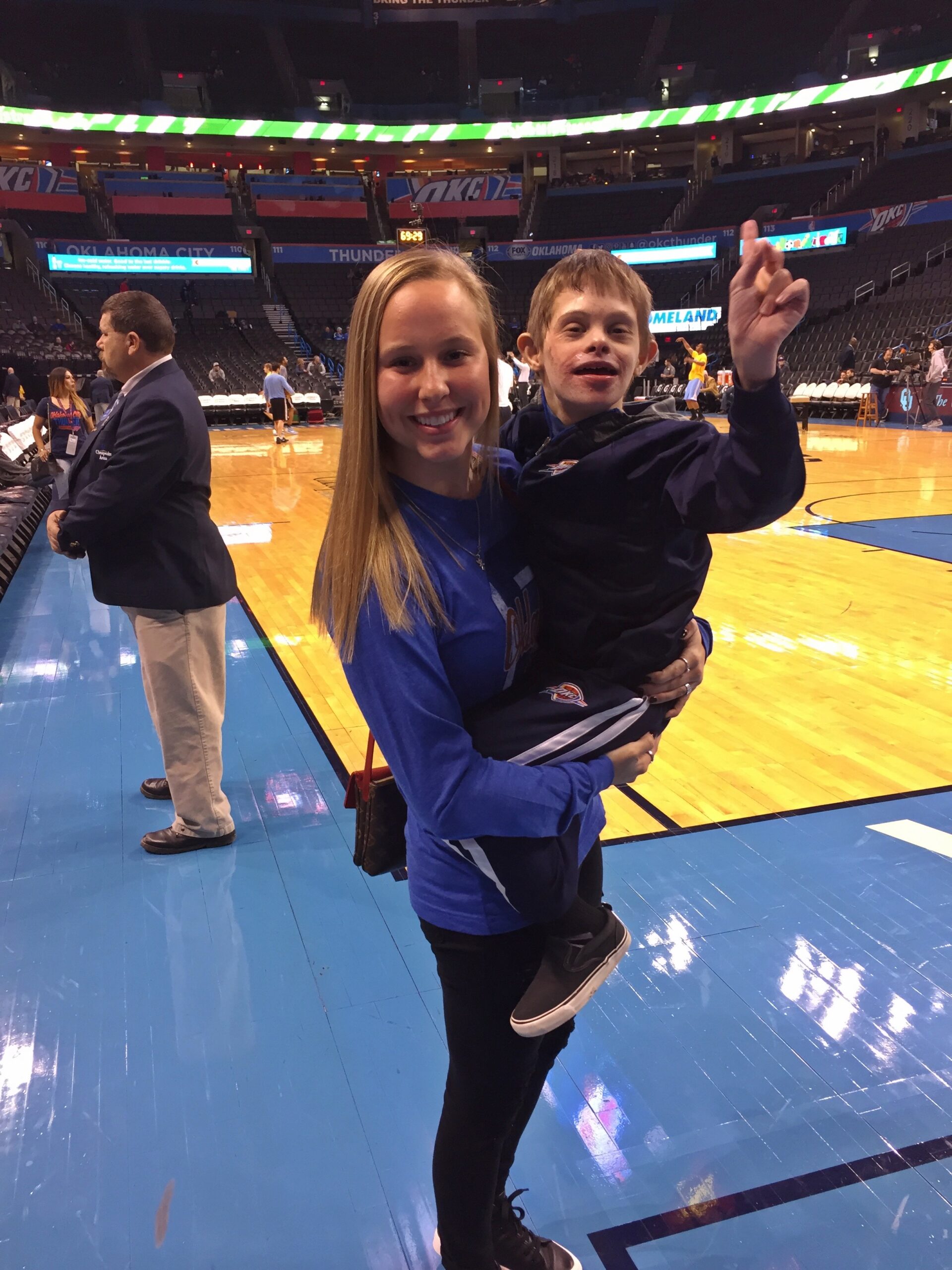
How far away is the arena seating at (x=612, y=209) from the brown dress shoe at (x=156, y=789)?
3102 centimetres

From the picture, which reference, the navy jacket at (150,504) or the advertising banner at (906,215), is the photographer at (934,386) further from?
the navy jacket at (150,504)

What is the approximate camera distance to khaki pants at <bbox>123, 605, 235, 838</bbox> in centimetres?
293

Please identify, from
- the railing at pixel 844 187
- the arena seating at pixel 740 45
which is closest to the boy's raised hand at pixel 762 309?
the railing at pixel 844 187

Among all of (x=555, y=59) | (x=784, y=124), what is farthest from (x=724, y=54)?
(x=555, y=59)

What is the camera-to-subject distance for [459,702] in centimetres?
117

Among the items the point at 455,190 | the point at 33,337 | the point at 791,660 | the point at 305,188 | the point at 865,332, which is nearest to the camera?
the point at 791,660

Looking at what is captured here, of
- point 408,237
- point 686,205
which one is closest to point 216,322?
point 408,237

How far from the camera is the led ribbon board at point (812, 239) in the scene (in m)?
25.3

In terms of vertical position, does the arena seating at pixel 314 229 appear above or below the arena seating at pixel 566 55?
below

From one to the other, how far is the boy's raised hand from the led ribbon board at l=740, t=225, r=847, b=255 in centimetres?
2759

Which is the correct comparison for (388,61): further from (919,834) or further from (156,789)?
(919,834)

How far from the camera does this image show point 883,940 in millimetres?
2512

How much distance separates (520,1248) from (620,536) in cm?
121

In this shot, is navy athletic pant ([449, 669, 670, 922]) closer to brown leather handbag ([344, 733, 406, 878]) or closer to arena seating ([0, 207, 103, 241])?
brown leather handbag ([344, 733, 406, 878])
